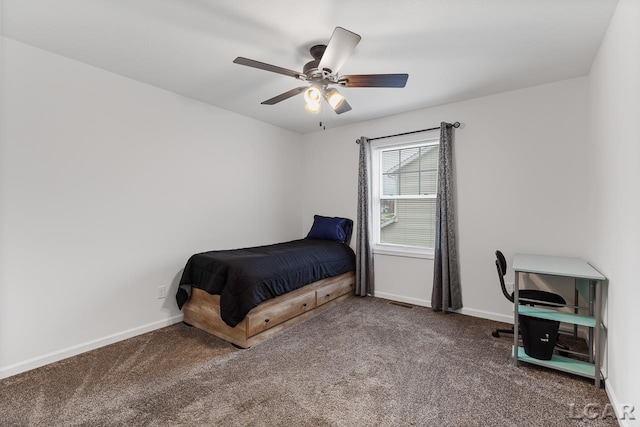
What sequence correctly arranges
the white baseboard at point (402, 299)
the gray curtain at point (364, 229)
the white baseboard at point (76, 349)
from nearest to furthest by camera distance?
the white baseboard at point (76, 349)
the white baseboard at point (402, 299)
the gray curtain at point (364, 229)

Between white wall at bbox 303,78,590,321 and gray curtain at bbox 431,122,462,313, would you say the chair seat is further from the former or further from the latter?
gray curtain at bbox 431,122,462,313

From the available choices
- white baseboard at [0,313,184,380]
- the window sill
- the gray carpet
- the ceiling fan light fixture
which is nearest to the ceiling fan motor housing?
the ceiling fan light fixture

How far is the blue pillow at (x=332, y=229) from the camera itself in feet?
14.0

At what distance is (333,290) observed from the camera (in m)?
3.78

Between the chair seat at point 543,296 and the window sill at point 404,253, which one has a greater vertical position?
the window sill at point 404,253

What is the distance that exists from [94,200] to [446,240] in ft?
11.8

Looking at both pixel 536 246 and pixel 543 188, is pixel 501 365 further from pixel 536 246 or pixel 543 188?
pixel 543 188

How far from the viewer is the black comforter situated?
262cm

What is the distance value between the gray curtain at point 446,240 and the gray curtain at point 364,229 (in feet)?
3.00

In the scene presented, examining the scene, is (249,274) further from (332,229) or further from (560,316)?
(560,316)

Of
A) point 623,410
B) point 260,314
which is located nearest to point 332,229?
point 260,314

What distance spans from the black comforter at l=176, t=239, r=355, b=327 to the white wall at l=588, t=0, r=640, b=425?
7.97 ft

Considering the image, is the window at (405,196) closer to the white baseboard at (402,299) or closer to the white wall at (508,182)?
the white wall at (508,182)

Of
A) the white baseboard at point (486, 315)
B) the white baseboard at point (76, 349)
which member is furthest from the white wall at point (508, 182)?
the white baseboard at point (76, 349)
